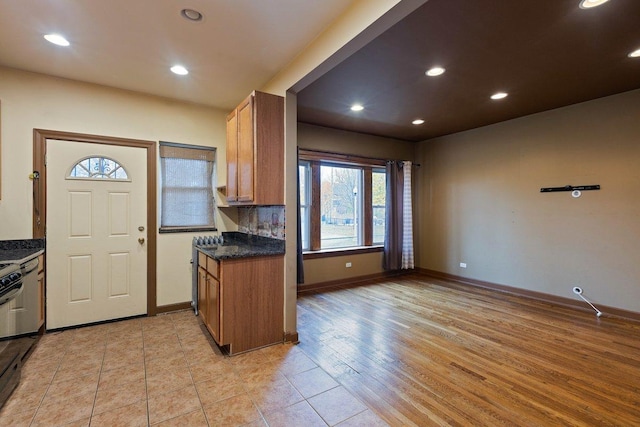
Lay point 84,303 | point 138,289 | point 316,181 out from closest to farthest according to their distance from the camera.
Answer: point 84,303, point 138,289, point 316,181

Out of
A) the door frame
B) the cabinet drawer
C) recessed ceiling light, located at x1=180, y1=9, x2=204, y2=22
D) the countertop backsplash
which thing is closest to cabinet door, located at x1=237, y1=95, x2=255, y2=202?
the countertop backsplash

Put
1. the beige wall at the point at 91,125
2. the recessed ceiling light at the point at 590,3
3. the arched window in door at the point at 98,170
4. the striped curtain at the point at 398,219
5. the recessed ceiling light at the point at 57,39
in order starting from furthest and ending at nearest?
the striped curtain at the point at 398,219 < the arched window in door at the point at 98,170 < the beige wall at the point at 91,125 < the recessed ceiling light at the point at 57,39 < the recessed ceiling light at the point at 590,3

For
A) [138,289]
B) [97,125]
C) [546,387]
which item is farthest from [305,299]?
[97,125]

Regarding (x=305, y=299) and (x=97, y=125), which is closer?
(x=97, y=125)

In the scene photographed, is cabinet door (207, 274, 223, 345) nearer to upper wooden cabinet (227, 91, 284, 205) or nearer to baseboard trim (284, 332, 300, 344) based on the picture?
baseboard trim (284, 332, 300, 344)

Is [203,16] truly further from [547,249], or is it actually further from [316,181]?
[547,249]

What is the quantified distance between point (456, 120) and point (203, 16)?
152 inches

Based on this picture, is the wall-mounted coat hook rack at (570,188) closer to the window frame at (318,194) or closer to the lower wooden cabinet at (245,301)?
the window frame at (318,194)

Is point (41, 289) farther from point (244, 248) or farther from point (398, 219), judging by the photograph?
point (398, 219)

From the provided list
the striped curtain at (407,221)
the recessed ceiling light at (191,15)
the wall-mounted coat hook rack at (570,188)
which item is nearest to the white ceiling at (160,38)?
the recessed ceiling light at (191,15)

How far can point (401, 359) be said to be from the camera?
2.61m

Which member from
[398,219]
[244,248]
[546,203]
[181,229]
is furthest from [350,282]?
[546,203]

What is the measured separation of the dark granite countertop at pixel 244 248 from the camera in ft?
8.99

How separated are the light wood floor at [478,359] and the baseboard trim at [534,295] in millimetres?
137
